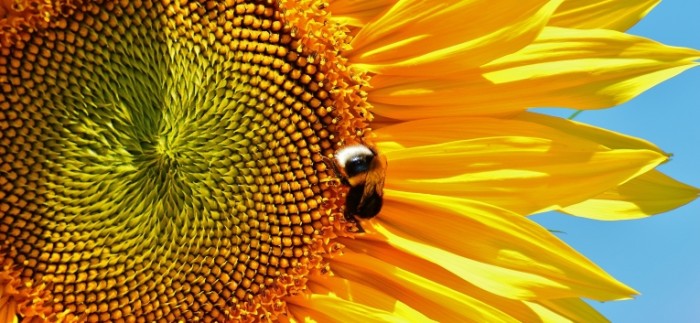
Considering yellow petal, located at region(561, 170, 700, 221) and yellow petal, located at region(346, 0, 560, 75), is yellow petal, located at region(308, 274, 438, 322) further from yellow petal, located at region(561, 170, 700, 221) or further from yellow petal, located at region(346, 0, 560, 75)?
yellow petal, located at region(346, 0, 560, 75)

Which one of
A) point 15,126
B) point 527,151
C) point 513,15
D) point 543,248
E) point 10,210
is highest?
point 513,15

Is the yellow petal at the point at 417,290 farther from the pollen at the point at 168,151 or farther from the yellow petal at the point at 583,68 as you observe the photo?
the yellow petal at the point at 583,68

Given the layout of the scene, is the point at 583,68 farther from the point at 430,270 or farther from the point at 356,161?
the point at 430,270

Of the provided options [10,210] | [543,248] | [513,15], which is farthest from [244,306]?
[513,15]

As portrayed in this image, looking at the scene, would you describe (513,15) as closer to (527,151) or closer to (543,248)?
(527,151)

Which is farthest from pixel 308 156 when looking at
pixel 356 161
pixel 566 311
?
pixel 566 311

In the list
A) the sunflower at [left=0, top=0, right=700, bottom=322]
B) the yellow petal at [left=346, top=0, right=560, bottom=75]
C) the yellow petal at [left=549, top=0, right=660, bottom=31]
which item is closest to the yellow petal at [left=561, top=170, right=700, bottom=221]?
the sunflower at [left=0, top=0, right=700, bottom=322]

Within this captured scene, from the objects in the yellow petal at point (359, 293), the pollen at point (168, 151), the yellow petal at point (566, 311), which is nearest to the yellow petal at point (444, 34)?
the pollen at point (168, 151)
